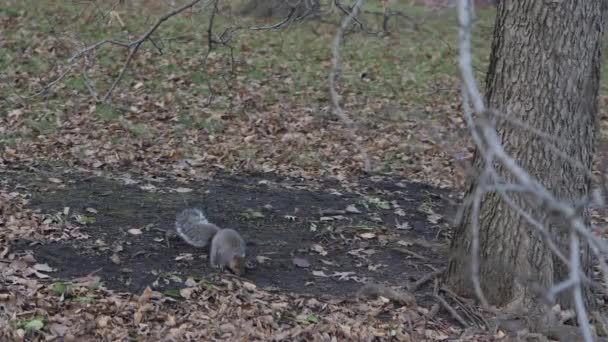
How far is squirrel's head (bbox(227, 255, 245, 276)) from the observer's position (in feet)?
16.5

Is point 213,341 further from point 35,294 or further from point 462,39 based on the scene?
point 462,39

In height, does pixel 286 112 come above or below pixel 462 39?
below

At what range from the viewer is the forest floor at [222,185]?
4.58 metres

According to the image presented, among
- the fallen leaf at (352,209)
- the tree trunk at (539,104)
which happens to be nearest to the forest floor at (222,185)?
the fallen leaf at (352,209)

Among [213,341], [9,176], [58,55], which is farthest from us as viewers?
[58,55]

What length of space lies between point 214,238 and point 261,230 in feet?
2.66

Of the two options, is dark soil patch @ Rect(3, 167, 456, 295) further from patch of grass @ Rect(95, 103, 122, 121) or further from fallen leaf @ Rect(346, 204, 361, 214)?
patch of grass @ Rect(95, 103, 122, 121)

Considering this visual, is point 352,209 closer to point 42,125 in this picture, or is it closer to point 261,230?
point 261,230

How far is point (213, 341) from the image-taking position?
4320mm

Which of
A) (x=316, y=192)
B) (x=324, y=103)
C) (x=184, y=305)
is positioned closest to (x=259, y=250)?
(x=184, y=305)

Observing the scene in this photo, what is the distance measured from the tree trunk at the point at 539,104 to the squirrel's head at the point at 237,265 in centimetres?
148

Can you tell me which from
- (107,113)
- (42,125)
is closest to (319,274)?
(42,125)

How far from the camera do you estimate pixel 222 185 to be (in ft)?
23.5

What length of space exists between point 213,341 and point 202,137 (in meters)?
4.85
